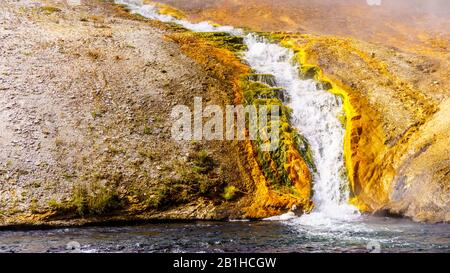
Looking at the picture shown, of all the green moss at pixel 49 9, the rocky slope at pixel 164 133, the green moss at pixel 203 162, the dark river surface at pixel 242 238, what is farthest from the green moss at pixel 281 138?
the green moss at pixel 49 9

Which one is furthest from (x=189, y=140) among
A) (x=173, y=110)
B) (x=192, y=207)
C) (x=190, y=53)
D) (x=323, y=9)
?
(x=323, y=9)

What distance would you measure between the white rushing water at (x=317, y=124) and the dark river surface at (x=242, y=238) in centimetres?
133

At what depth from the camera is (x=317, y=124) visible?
68.8 ft

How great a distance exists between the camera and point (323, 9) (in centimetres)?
3625

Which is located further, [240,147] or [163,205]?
[240,147]

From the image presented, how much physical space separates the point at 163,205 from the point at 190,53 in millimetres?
9950

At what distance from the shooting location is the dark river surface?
503 inches

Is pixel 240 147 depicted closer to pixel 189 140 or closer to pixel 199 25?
pixel 189 140

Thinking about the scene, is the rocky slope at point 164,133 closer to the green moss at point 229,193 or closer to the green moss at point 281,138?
the green moss at point 229,193
